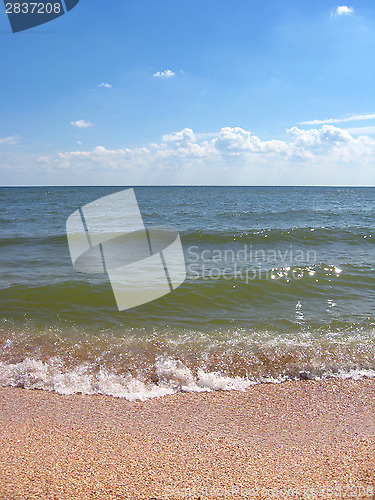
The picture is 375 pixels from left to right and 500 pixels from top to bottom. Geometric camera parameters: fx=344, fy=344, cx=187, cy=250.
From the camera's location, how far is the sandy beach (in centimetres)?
262

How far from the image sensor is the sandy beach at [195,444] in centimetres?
262

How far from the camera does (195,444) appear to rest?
3174 millimetres

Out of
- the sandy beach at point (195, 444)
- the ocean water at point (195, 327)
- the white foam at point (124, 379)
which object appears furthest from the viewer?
the ocean water at point (195, 327)

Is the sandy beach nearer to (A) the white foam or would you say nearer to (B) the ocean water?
(A) the white foam

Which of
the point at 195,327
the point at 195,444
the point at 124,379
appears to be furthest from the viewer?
the point at 195,327

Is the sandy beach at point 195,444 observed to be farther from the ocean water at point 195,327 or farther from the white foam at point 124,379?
the ocean water at point 195,327

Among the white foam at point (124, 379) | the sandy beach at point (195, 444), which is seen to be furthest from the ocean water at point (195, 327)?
the sandy beach at point (195, 444)

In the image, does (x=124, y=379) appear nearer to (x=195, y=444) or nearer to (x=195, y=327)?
(x=195, y=444)

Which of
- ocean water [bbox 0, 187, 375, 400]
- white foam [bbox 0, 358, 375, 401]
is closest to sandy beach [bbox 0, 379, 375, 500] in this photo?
white foam [bbox 0, 358, 375, 401]

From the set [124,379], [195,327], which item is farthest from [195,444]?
[195,327]

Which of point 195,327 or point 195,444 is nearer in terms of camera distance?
point 195,444

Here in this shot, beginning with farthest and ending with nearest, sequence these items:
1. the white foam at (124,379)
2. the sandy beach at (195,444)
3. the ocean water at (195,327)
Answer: the ocean water at (195,327), the white foam at (124,379), the sandy beach at (195,444)

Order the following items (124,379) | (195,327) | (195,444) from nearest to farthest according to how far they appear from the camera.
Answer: (195,444) < (124,379) < (195,327)

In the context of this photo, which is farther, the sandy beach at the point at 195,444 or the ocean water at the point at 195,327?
the ocean water at the point at 195,327
